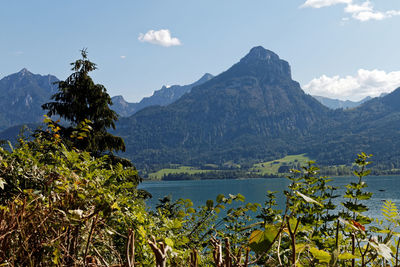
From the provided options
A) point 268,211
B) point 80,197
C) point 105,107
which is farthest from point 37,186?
point 105,107

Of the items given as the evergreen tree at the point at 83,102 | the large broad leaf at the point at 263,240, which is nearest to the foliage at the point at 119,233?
the large broad leaf at the point at 263,240

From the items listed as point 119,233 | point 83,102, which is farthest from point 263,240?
point 83,102

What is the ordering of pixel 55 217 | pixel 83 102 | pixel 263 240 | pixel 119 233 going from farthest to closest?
pixel 83 102
pixel 119 233
pixel 55 217
pixel 263 240

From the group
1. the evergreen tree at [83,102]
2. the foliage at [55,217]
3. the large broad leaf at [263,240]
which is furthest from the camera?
the evergreen tree at [83,102]

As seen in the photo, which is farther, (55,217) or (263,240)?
(55,217)

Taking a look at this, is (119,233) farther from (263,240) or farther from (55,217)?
(263,240)

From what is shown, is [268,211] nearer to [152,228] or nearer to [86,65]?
[152,228]

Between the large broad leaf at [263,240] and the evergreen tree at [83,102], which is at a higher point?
the evergreen tree at [83,102]

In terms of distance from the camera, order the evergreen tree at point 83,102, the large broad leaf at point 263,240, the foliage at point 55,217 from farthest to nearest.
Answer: the evergreen tree at point 83,102 < the foliage at point 55,217 < the large broad leaf at point 263,240

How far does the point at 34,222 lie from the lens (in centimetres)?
165

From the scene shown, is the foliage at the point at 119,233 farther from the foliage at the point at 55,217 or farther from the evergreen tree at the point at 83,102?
the evergreen tree at the point at 83,102

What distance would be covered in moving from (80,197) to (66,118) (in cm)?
1637

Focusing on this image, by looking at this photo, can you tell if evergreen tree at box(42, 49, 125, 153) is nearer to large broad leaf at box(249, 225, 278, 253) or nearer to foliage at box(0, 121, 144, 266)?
foliage at box(0, 121, 144, 266)

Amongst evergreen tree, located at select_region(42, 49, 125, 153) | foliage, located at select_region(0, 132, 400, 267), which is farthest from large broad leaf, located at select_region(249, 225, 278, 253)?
evergreen tree, located at select_region(42, 49, 125, 153)
